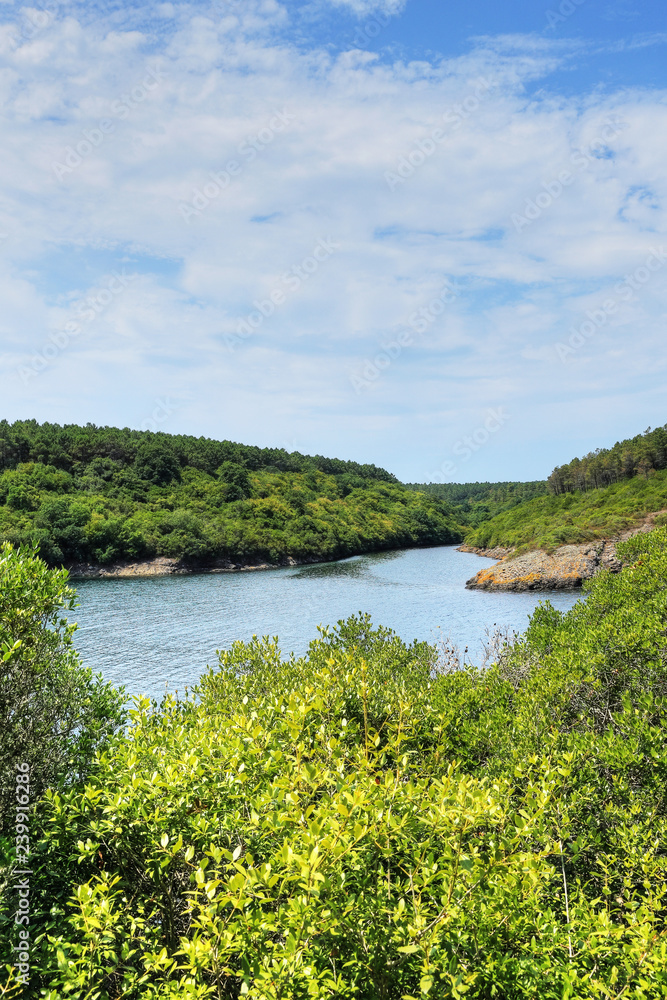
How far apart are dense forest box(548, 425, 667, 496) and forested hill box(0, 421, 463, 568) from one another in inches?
1508

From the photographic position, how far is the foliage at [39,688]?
5.82 metres

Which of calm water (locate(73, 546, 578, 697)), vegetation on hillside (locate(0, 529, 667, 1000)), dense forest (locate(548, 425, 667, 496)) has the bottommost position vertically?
calm water (locate(73, 546, 578, 697))

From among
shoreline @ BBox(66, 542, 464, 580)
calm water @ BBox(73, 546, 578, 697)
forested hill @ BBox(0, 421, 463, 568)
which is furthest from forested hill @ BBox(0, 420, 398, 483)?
calm water @ BBox(73, 546, 578, 697)

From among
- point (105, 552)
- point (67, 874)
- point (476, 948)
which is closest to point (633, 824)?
point (476, 948)

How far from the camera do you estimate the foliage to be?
582cm

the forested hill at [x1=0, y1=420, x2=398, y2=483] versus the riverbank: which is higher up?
the forested hill at [x1=0, y1=420, x2=398, y2=483]

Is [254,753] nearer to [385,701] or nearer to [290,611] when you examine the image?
[385,701]

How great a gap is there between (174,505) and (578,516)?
6787cm

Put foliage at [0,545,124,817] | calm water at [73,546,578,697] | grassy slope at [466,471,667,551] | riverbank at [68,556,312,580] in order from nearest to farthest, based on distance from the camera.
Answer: foliage at [0,545,124,817]
calm water at [73,546,578,697]
grassy slope at [466,471,667,551]
riverbank at [68,556,312,580]

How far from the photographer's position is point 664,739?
791 cm

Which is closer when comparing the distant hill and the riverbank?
the distant hill

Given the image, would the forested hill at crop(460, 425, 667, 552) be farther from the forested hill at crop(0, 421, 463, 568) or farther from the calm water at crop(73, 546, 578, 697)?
the forested hill at crop(0, 421, 463, 568)

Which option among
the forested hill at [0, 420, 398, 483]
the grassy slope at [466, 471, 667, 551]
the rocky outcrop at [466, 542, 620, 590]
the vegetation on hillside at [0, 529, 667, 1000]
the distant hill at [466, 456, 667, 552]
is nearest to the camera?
the vegetation on hillside at [0, 529, 667, 1000]

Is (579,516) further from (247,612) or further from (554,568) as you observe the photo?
(247,612)
